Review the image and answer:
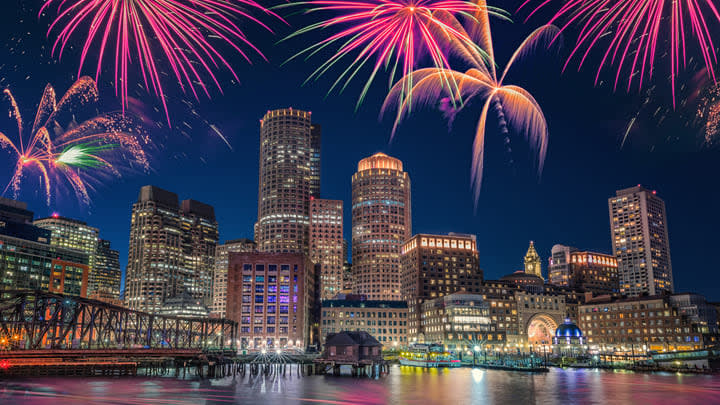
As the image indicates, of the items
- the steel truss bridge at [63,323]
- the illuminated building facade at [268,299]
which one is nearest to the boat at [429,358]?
the illuminated building facade at [268,299]

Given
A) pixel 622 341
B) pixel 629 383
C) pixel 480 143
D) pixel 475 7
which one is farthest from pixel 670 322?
pixel 475 7

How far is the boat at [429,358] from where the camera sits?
14725 cm

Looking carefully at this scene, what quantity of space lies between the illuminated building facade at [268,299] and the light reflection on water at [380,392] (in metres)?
71.8

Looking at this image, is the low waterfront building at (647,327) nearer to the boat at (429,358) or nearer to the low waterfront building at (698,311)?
the low waterfront building at (698,311)

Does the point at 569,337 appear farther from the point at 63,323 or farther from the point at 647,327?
the point at 63,323

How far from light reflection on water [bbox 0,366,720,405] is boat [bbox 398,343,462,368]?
46.3 m

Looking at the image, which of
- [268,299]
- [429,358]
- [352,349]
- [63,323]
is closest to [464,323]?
[429,358]

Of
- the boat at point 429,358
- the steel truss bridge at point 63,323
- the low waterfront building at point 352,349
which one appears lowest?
the boat at point 429,358

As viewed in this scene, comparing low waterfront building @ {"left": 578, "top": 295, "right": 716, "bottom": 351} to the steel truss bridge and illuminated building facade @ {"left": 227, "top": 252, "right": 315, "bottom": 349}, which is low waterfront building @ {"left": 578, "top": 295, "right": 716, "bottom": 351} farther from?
the steel truss bridge

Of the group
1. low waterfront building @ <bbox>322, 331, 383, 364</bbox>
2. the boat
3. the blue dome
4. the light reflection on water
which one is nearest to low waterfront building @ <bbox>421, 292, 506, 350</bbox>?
the boat

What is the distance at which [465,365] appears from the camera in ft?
497

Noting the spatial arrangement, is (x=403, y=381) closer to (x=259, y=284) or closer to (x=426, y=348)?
(x=426, y=348)

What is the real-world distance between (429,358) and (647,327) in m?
78.4

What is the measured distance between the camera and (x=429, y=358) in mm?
149250
